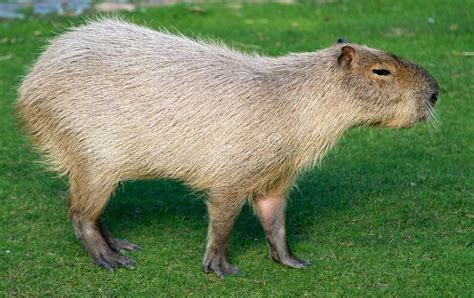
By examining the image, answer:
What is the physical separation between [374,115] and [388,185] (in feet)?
4.44

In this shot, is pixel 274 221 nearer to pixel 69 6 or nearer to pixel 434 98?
pixel 434 98

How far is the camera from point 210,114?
4902 millimetres

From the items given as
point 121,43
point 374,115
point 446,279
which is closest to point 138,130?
point 121,43

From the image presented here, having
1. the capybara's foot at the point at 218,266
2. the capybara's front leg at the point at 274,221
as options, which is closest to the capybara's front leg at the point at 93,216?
the capybara's foot at the point at 218,266

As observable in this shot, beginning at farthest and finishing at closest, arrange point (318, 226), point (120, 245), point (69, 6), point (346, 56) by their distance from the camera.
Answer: point (69, 6) → point (318, 226) → point (120, 245) → point (346, 56)

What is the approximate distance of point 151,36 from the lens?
17.1 feet

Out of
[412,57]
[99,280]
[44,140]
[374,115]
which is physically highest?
[374,115]

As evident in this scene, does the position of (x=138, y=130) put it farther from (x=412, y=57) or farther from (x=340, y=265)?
(x=412, y=57)

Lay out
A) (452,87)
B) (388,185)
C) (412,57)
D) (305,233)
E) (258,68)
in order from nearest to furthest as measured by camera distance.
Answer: (258,68)
(305,233)
(388,185)
(452,87)
(412,57)

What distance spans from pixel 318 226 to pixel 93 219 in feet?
4.21

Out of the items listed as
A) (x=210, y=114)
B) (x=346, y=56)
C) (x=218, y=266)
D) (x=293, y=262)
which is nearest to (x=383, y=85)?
(x=346, y=56)

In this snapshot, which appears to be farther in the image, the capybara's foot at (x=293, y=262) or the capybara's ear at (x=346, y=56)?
the capybara's foot at (x=293, y=262)

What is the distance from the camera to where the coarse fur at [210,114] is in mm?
4879

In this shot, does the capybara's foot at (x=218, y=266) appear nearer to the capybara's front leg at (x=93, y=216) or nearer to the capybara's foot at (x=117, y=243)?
the capybara's front leg at (x=93, y=216)
